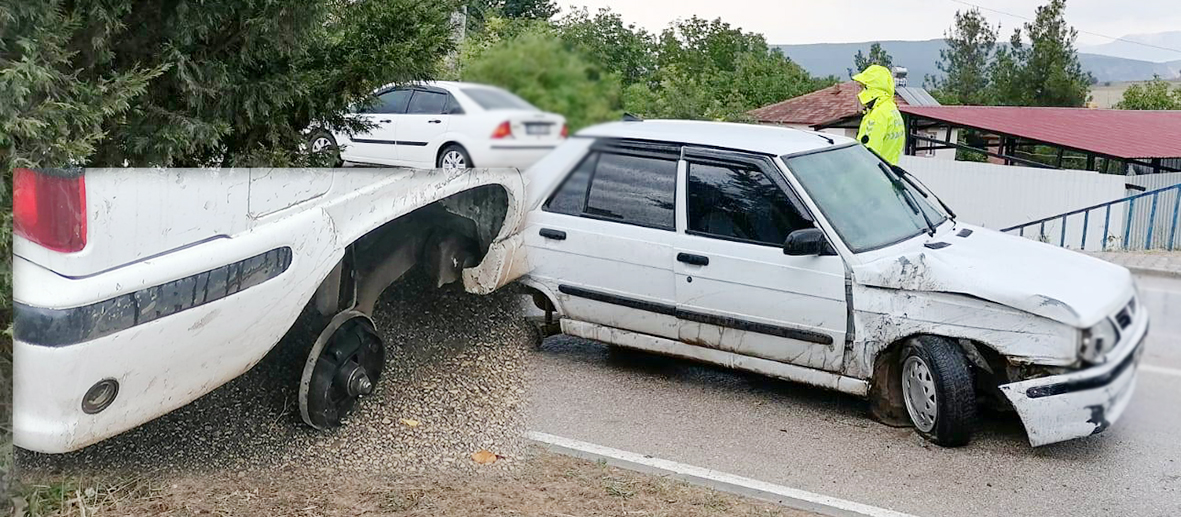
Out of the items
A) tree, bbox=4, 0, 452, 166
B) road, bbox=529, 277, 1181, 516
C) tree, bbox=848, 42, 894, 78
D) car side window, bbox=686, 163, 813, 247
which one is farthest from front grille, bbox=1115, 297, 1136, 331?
car side window, bbox=686, 163, 813, 247

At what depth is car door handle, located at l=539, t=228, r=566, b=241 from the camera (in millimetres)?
1504

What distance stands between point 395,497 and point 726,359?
1.36 meters

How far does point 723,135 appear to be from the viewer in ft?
7.80

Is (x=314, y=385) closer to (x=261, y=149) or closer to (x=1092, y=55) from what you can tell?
(x=261, y=149)

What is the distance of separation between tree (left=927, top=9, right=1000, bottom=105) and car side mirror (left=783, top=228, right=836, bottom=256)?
1554mm

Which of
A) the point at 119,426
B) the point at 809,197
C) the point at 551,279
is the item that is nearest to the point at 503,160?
the point at 119,426

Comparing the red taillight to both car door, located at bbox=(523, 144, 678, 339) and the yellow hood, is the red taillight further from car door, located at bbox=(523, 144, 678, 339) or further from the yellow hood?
the yellow hood

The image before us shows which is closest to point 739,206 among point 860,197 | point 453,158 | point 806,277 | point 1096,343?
point 806,277

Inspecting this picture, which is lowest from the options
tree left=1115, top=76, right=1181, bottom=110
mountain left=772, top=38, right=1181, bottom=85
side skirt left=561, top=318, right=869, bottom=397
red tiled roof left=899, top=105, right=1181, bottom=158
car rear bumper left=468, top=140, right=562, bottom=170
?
side skirt left=561, top=318, right=869, bottom=397

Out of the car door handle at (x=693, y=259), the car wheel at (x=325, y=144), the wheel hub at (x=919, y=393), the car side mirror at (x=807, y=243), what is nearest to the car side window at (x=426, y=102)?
the car wheel at (x=325, y=144)

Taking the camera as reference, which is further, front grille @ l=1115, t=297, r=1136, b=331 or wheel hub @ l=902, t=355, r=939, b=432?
wheel hub @ l=902, t=355, r=939, b=432

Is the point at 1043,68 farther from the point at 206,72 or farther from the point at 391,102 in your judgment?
the point at 206,72

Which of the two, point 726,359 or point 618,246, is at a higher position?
point 618,246

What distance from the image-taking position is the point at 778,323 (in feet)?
10.6
